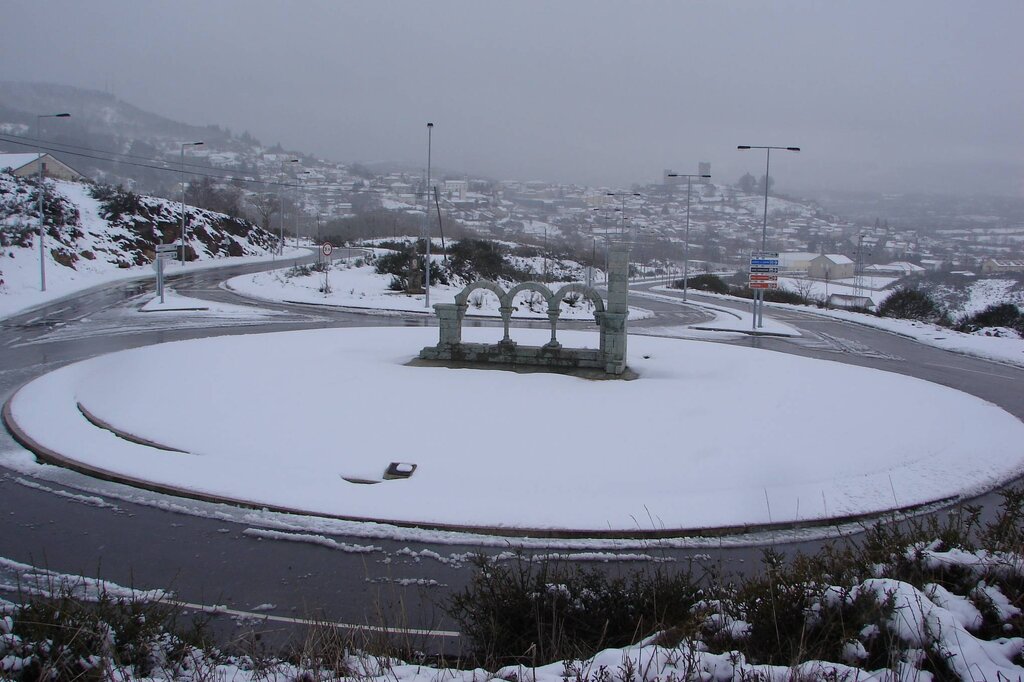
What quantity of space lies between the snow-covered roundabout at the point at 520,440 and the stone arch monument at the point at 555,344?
83 cm

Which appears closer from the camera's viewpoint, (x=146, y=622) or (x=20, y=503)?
(x=146, y=622)

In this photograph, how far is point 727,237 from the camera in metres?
124

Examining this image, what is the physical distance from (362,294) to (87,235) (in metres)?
21.6

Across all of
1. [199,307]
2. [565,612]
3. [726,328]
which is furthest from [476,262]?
[565,612]

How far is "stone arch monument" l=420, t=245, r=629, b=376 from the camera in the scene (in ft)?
46.8

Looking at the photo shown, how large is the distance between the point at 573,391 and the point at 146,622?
9325 millimetres

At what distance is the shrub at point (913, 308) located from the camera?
38.9 meters

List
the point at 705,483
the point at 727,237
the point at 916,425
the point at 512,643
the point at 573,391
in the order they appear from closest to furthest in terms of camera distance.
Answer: the point at 512,643, the point at 705,483, the point at 916,425, the point at 573,391, the point at 727,237

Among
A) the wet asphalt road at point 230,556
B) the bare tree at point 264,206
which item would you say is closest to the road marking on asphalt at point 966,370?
the wet asphalt road at point 230,556

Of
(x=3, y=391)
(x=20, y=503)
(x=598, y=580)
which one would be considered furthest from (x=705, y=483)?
(x=3, y=391)

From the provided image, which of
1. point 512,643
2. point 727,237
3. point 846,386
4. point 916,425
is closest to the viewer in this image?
point 512,643

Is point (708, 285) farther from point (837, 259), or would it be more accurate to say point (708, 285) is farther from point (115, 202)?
point (837, 259)

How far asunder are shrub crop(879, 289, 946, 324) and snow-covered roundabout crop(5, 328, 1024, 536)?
27302 millimetres

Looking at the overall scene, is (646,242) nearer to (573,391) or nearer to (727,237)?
(727,237)
